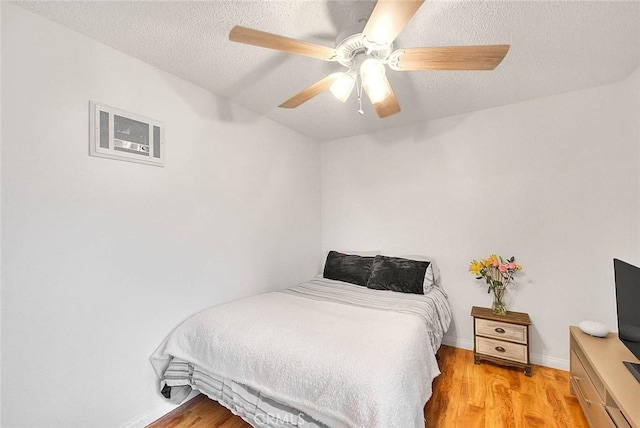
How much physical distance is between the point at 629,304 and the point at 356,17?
2.12m

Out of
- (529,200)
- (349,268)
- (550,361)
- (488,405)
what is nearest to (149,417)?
(349,268)

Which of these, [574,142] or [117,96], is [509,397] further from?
[117,96]

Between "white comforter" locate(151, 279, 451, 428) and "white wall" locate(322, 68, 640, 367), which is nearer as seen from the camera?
"white comforter" locate(151, 279, 451, 428)

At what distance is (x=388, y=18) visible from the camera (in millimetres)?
1083

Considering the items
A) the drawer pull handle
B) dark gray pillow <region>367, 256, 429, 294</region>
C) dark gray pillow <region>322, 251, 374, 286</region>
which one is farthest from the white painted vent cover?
the drawer pull handle

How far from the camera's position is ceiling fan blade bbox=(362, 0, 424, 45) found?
1.01 m

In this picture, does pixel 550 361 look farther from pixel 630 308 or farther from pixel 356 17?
pixel 356 17

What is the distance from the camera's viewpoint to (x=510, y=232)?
2555 mm

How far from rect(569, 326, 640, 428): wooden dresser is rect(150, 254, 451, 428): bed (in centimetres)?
80

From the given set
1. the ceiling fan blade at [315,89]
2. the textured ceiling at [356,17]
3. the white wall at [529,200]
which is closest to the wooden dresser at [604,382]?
the white wall at [529,200]

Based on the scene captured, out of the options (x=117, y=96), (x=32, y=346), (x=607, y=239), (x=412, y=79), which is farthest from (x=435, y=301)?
(x=117, y=96)

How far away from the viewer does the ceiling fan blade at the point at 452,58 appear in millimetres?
1226

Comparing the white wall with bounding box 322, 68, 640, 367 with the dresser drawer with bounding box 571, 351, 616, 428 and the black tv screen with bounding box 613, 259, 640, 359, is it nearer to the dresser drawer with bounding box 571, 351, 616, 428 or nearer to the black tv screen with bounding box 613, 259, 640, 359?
the dresser drawer with bounding box 571, 351, 616, 428

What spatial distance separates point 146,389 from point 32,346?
2.37ft
